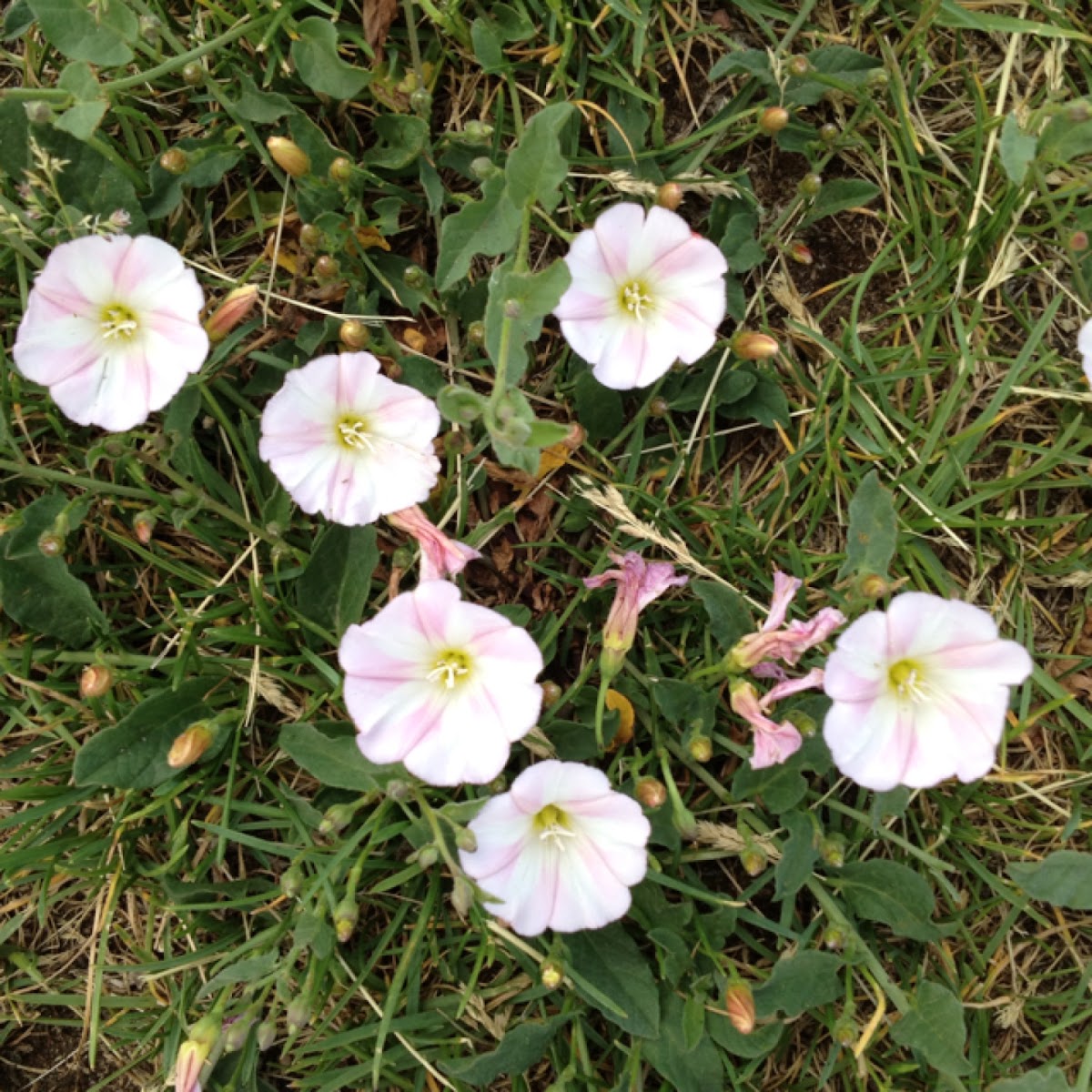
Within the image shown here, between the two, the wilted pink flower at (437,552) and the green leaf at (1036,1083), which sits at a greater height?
the wilted pink flower at (437,552)

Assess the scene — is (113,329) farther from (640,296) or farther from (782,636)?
(782,636)

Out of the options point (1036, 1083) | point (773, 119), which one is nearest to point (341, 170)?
point (773, 119)

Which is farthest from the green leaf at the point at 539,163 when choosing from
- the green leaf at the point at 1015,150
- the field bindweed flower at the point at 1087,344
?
the field bindweed flower at the point at 1087,344

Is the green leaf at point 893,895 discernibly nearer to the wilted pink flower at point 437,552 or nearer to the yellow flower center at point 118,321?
the wilted pink flower at point 437,552

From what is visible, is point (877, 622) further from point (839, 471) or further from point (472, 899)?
point (472, 899)

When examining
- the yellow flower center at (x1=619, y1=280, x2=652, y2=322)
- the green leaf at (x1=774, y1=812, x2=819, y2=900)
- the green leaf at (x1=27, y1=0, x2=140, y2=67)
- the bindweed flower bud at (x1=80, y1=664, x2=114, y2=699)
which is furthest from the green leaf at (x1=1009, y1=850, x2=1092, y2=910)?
the green leaf at (x1=27, y1=0, x2=140, y2=67)
